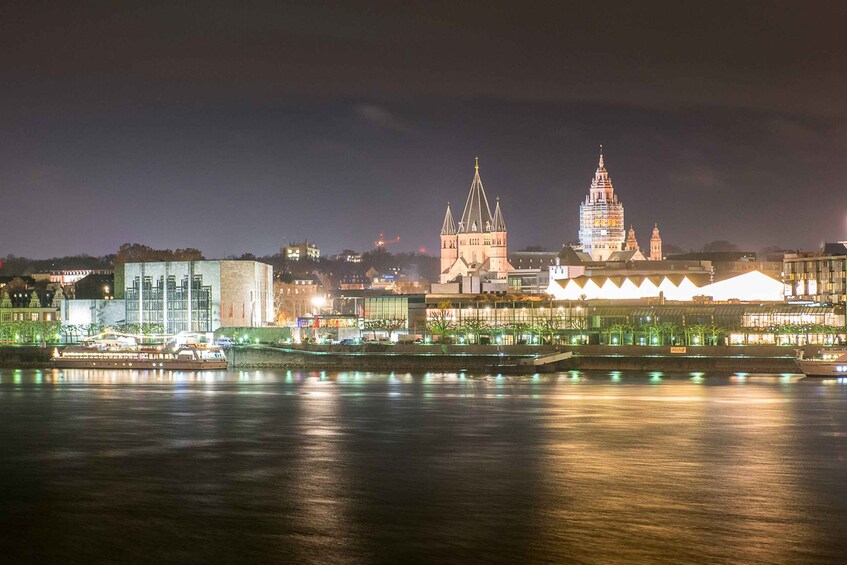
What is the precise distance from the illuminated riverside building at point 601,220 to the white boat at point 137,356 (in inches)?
4406

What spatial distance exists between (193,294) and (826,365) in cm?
5042

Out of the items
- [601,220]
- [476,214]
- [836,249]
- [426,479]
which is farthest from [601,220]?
[426,479]

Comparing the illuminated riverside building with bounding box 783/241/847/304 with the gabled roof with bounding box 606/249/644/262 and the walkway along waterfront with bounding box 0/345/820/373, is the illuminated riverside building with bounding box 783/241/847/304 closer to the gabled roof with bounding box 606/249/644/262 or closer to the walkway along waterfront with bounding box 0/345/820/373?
the walkway along waterfront with bounding box 0/345/820/373

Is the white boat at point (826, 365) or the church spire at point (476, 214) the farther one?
the church spire at point (476, 214)

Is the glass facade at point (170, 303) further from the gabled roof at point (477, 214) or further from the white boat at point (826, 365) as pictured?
the gabled roof at point (477, 214)

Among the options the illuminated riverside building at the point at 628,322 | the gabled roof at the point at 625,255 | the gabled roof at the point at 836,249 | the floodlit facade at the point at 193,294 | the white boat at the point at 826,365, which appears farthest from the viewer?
the gabled roof at the point at 625,255

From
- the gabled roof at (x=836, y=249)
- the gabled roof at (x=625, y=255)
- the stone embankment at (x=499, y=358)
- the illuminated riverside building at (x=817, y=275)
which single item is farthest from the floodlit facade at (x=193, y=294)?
the gabled roof at (x=625, y=255)

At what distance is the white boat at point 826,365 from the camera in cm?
6875

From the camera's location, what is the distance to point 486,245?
161250 mm

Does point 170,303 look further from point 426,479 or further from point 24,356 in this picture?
point 426,479

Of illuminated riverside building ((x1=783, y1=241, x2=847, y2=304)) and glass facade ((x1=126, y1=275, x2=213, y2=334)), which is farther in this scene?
illuminated riverside building ((x1=783, y1=241, x2=847, y2=304))

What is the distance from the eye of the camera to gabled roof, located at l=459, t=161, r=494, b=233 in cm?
16138

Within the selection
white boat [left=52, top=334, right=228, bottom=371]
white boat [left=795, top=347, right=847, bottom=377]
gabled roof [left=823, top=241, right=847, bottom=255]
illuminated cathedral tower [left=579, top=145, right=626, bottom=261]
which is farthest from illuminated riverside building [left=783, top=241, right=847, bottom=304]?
illuminated cathedral tower [left=579, top=145, right=626, bottom=261]

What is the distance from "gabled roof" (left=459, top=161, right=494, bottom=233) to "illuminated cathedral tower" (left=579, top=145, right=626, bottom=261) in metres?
32.6
